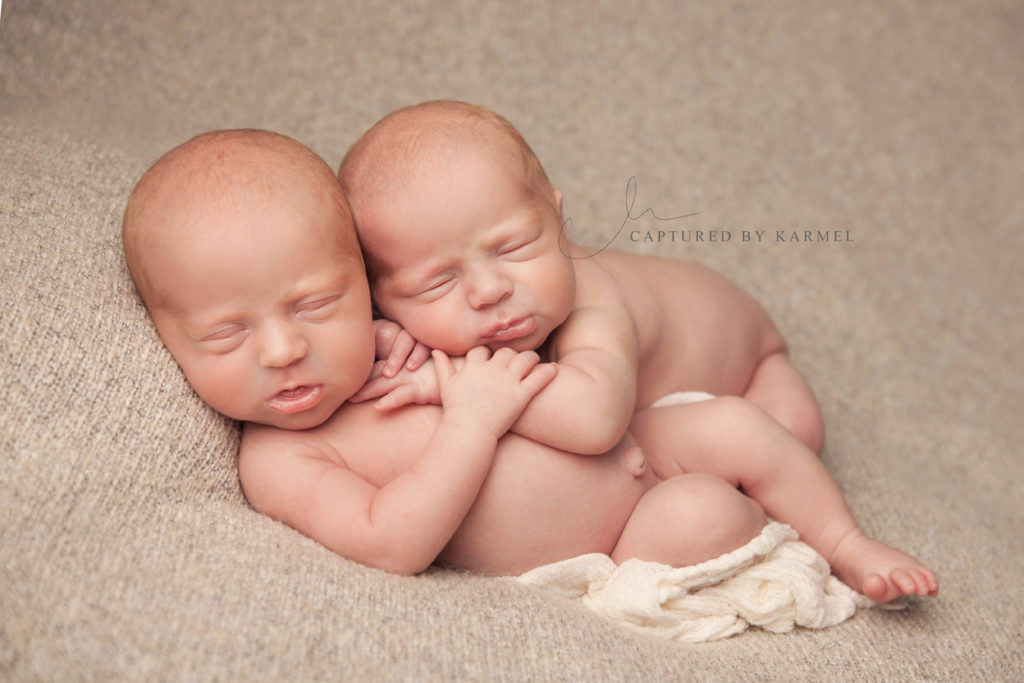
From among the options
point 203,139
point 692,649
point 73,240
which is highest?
point 203,139

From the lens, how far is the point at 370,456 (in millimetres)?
1203

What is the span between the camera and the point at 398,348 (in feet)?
4.02

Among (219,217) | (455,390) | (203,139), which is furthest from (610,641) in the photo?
(203,139)

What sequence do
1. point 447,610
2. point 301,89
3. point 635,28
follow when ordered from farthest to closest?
1. point 635,28
2. point 301,89
3. point 447,610

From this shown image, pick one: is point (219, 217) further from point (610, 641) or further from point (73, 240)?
point (610, 641)

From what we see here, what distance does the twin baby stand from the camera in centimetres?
108

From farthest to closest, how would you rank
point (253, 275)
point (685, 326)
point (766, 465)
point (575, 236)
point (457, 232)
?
point (575, 236) → point (685, 326) → point (766, 465) → point (457, 232) → point (253, 275)

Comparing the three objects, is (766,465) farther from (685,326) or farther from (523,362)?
(523,362)

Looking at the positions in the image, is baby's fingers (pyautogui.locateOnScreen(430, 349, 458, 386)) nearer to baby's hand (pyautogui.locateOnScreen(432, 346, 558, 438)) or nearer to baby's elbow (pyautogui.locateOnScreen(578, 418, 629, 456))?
baby's hand (pyautogui.locateOnScreen(432, 346, 558, 438))

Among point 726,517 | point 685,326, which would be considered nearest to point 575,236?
point 685,326

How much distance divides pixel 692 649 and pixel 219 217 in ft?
2.35

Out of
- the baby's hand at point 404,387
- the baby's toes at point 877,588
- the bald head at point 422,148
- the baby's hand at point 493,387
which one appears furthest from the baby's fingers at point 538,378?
the baby's toes at point 877,588

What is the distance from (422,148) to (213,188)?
25 cm

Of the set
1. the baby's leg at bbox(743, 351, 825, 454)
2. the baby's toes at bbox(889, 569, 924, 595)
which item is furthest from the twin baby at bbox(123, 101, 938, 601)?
the baby's leg at bbox(743, 351, 825, 454)
